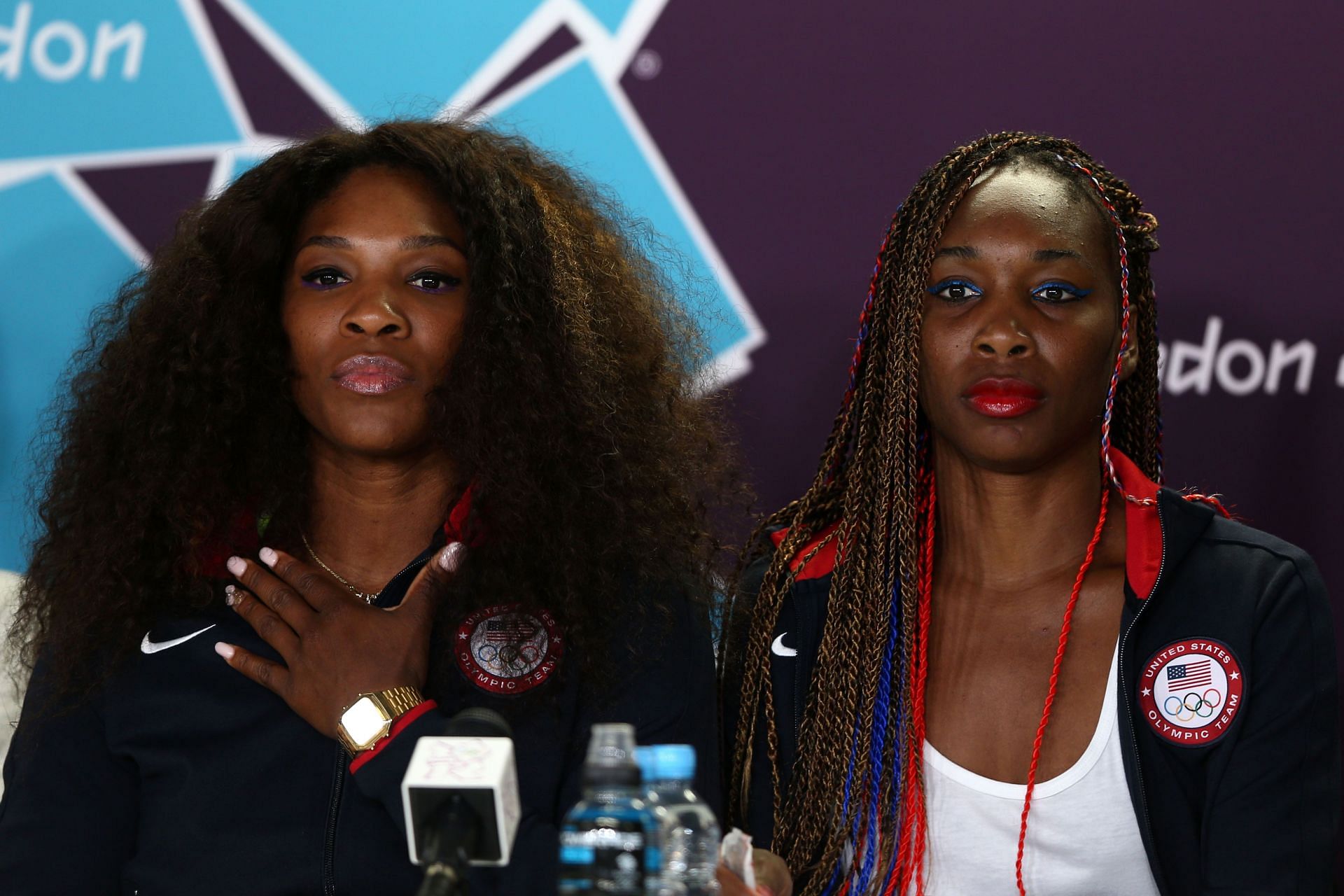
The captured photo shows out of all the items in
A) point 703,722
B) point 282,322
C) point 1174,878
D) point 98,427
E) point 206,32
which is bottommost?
point 1174,878

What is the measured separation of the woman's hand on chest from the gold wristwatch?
1 cm

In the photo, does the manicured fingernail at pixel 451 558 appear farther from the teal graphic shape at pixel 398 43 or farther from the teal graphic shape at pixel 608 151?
the teal graphic shape at pixel 398 43

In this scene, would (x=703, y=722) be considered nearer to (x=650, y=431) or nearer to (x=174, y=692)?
(x=650, y=431)

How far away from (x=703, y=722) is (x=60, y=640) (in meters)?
0.85

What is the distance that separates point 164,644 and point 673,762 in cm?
97

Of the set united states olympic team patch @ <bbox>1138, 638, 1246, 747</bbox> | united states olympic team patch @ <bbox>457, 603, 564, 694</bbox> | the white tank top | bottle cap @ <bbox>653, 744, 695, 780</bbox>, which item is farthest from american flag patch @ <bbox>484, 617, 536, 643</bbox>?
united states olympic team patch @ <bbox>1138, 638, 1246, 747</bbox>

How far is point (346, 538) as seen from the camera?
2094 millimetres

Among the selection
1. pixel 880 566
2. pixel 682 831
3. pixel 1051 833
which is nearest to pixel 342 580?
pixel 880 566

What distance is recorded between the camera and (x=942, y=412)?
7.02 ft

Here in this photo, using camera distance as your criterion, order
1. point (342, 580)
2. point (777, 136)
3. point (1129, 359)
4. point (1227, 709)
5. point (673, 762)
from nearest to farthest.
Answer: point (673, 762) → point (1227, 709) → point (342, 580) → point (1129, 359) → point (777, 136)

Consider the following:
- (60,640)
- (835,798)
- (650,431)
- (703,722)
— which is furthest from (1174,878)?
(60,640)

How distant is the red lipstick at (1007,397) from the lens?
2064 millimetres

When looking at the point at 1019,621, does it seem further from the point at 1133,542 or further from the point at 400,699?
the point at 400,699

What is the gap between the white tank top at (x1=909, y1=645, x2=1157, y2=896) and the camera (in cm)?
197
